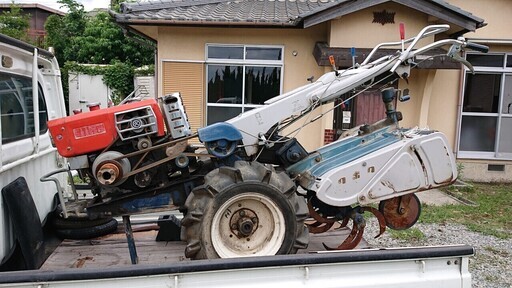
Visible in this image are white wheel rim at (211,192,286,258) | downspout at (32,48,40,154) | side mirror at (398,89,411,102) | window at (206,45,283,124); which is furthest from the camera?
window at (206,45,283,124)

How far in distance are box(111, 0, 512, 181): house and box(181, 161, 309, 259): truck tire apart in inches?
256

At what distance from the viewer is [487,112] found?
11.4 m

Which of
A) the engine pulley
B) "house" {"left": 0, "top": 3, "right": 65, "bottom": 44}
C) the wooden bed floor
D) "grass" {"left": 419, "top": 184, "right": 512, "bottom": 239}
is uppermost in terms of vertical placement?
"house" {"left": 0, "top": 3, "right": 65, "bottom": 44}

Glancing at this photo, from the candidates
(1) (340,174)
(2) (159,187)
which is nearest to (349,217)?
(1) (340,174)

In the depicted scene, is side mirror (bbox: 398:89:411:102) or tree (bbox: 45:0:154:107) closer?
side mirror (bbox: 398:89:411:102)

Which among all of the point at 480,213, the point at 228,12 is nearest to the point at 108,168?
the point at 480,213

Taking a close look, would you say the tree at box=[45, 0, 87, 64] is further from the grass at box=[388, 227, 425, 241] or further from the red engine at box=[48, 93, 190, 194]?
the red engine at box=[48, 93, 190, 194]

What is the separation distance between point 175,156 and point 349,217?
136 cm

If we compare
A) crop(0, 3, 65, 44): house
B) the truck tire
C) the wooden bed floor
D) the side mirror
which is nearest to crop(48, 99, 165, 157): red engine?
the truck tire

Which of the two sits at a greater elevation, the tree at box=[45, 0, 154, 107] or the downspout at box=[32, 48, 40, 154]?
the tree at box=[45, 0, 154, 107]

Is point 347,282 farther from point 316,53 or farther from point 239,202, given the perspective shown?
point 316,53

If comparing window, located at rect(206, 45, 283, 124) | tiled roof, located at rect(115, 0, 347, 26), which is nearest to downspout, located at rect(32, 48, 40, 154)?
tiled roof, located at rect(115, 0, 347, 26)

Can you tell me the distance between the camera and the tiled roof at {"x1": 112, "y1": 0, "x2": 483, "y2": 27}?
9.57 metres

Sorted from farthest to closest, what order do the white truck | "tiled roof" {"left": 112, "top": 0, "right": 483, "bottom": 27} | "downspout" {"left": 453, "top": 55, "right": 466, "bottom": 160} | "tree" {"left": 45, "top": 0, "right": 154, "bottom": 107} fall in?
"tree" {"left": 45, "top": 0, "right": 154, "bottom": 107}
"downspout" {"left": 453, "top": 55, "right": 466, "bottom": 160}
"tiled roof" {"left": 112, "top": 0, "right": 483, "bottom": 27}
the white truck
